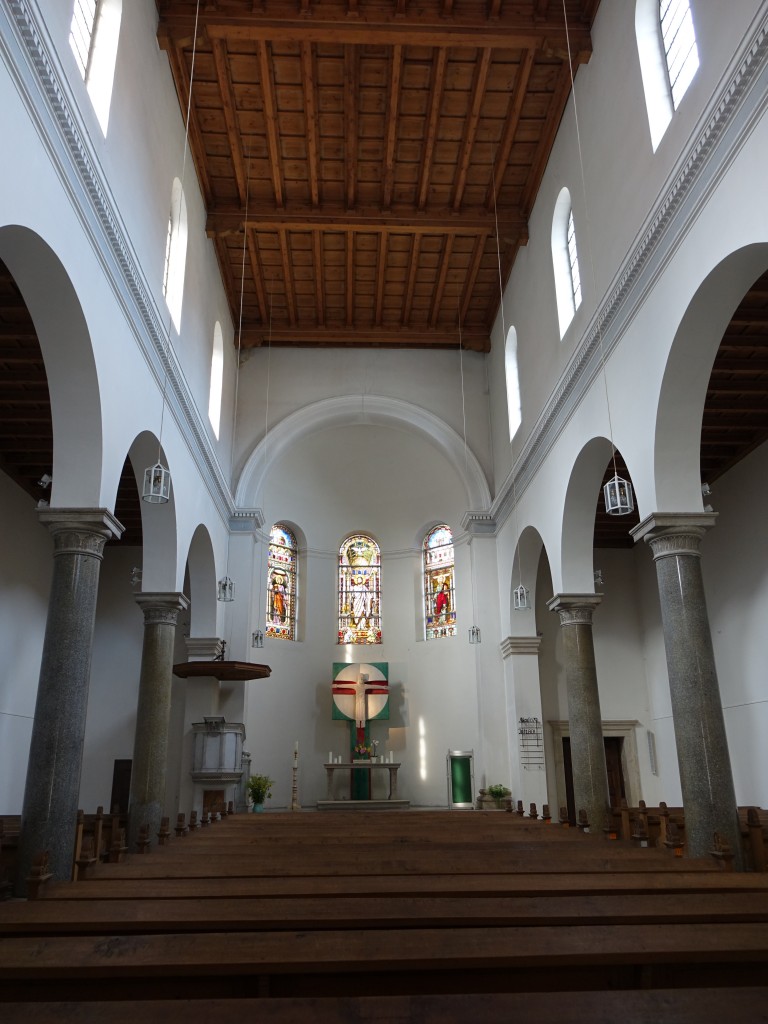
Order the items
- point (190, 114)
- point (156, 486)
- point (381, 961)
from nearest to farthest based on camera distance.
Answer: point (381, 961), point (156, 486), point (190, 114)

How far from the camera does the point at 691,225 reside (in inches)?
304

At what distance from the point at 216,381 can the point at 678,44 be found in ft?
30.7

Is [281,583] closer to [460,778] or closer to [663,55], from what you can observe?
[460,778]

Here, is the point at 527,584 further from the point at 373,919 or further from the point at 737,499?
the point at 373,919

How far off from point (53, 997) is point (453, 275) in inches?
576

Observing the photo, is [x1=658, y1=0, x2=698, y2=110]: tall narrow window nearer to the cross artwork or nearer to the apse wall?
the apse wall

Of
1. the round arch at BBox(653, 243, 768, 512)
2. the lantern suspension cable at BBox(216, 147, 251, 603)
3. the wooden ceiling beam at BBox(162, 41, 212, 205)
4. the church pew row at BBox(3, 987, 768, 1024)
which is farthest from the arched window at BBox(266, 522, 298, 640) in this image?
the church pew row at BBox(3, 987, 768, 1024)

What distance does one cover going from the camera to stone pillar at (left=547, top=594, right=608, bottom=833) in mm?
11320

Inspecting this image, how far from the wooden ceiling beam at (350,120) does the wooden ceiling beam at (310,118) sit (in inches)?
18.0

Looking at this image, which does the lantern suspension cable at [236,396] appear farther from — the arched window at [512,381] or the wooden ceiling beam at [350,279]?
the arched window at [512,381]

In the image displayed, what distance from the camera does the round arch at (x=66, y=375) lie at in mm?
7262

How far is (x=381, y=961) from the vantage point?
11.1ft

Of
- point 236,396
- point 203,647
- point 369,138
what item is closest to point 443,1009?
point 369,138

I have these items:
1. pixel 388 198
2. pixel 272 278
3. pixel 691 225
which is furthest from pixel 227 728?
pixel 691 225
